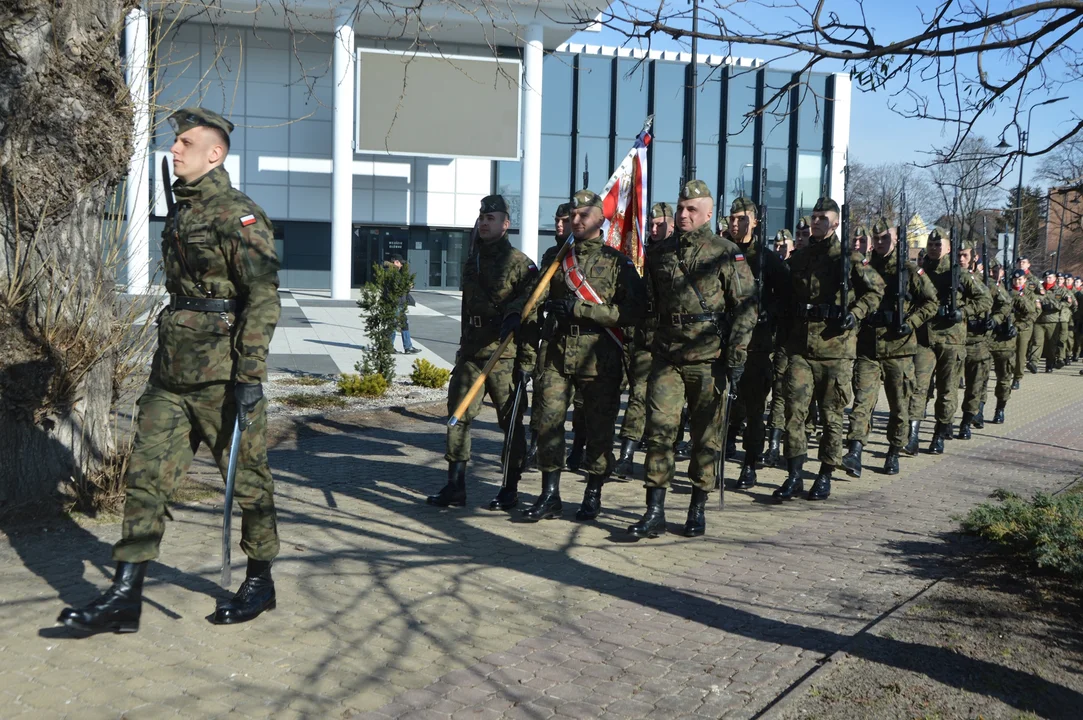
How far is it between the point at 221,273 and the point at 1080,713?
410 cm

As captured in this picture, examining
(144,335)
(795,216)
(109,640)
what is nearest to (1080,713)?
(109,640)

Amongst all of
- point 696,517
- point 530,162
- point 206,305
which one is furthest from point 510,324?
point 530,162

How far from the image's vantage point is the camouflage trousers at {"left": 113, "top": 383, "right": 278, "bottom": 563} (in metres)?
4.72

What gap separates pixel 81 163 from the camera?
666 centimetres

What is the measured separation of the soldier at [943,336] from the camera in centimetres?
1117

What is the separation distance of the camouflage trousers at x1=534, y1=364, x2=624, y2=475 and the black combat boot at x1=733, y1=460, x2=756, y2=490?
6.91 feet

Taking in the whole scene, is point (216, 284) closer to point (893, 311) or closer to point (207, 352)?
point (207, 352)

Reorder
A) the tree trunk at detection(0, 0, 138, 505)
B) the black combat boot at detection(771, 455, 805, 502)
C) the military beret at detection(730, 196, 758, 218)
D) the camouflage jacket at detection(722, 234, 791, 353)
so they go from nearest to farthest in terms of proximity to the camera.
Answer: the tree trunk at detection(0, 0, 138, 505) < the black combat boot at detection(771, 455, 805, 502) < the military beret at detection(730, 196, 758, 218) < the camouflage jacket at detection(722, 234, 791, 353)

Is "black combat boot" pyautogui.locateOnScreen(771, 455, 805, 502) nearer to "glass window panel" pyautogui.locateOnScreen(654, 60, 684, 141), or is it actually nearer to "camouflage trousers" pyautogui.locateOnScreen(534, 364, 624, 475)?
"camouflage trousers" pyautogui.locateOnScreen(534, 364, 624, 475)

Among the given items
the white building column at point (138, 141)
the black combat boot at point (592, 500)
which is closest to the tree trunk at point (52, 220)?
the white building column at point (138, 141)

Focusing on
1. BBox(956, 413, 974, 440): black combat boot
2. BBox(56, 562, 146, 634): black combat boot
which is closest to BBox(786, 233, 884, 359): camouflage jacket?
BBox(956, 413, 974, 440): black combat boot

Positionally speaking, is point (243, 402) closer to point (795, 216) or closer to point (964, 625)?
point (964, 625)

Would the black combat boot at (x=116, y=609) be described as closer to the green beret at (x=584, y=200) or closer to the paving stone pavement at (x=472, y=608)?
the paving stone pavement at (x=472, y=608)

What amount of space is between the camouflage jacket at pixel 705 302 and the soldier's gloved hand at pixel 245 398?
3154 millimetres
